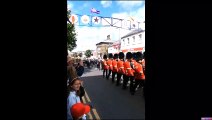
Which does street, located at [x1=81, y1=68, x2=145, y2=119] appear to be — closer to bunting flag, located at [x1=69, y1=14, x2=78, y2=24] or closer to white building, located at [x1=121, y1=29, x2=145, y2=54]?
bunting flag, located at [x1=69, y1=14, x2=78, y2=24]

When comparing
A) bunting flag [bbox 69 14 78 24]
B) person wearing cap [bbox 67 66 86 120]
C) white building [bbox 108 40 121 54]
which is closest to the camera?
person wearing cap [bbox 67 66 86 120]

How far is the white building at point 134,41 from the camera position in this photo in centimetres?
2823

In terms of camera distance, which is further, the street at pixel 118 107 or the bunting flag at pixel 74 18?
the bunting flag at pixel 74 18

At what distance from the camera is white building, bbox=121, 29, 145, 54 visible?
2823cm

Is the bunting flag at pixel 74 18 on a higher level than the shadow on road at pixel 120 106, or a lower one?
higher

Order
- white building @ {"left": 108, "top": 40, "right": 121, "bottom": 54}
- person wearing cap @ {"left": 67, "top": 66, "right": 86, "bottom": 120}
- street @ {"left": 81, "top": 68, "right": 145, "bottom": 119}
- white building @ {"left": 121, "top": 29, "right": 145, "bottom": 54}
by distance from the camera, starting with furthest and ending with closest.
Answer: white building @ {"left": 108, "top": 40, "right": 121, "bottom": 54}, white building @ {"left": 121, "top": 29, "right": 145, "bottom": 54}, street @ {"left": 81, "top": 68, "right": 145, "bottom": 119}, person wearing cap @ {"left": 67, "top": 66, "right": 86, "bottom": 120}

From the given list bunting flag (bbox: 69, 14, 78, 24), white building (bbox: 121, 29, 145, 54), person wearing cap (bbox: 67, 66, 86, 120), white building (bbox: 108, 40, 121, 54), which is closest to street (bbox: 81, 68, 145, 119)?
person wearing cap (bbox: 67, 66, 86, 120)

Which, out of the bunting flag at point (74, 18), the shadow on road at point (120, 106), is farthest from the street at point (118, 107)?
the bunting flag at point (74, 18)

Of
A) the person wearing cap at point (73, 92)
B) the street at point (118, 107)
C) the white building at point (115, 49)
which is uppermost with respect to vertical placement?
the white building at point (115, 49)

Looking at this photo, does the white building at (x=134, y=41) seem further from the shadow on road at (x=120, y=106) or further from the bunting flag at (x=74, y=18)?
the shadow on road at (x=120, y=106)

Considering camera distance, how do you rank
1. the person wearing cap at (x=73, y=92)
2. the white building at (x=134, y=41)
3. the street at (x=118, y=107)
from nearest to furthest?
the person wearing cap at (x=73, y=92) < the street at (x=118, y=107) < the white building at (x=134, y=41)
